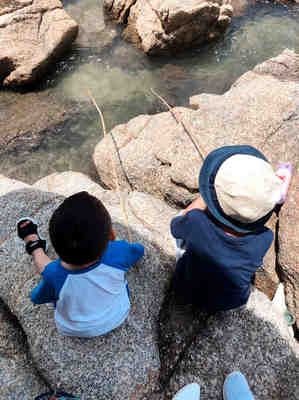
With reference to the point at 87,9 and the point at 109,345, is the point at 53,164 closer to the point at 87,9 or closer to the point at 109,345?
the point at 109,345

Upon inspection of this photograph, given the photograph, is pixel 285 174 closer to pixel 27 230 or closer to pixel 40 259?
pixel 40 259

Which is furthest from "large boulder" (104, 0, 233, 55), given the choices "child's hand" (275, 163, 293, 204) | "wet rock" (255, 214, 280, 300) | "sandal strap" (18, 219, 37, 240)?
"sandal strap" (18, 219, 37, 240)

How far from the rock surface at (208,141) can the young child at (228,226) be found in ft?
3.39

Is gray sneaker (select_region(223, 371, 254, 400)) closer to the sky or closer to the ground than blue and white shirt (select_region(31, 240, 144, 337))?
closer to the ground

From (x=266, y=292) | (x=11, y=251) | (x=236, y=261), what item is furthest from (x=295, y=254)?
(x=11, y=251)

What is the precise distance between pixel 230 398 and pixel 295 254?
4.60 ft

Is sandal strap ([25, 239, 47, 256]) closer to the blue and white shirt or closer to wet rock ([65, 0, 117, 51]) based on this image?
the blue and white shirt

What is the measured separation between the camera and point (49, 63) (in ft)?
23.5

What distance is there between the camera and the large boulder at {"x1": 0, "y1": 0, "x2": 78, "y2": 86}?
22.0ft

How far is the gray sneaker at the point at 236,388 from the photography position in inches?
99.7

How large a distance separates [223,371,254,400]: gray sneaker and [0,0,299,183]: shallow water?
4069mm

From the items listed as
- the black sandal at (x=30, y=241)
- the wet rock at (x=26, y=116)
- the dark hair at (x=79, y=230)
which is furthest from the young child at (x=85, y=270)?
the wet rock at (x=26, y=116)

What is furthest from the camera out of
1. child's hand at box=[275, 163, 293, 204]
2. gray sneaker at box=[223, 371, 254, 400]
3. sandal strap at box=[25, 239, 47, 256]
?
child's hand at box=[275, 163, 293, 204]

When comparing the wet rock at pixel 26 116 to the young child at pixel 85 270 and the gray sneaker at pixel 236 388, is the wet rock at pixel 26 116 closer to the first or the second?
the young child at pixel 85 270
